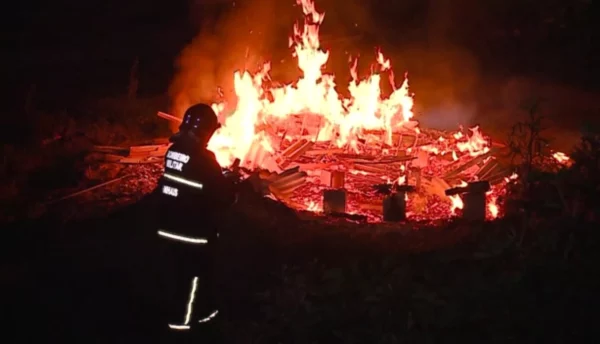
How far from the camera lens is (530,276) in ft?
17.1

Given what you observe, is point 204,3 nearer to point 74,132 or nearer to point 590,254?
point 74,132

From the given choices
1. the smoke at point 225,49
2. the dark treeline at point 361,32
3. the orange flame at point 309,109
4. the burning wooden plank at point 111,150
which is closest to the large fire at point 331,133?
the orange flame at point 309,109

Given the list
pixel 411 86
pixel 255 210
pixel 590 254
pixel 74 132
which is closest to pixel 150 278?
pixel 255 210

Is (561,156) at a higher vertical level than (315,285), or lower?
higher

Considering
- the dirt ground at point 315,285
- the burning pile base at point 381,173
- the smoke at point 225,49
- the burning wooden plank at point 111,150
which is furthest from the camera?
the smoke at point 225,49

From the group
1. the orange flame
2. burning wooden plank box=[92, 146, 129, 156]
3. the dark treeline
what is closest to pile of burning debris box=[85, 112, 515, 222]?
burning wooden plank box=[92, 146, 129, 156]

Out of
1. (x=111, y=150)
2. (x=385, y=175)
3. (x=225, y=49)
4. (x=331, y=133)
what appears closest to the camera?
(x=385, y=175)

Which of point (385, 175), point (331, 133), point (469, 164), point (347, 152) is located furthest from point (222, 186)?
point (331, 133)

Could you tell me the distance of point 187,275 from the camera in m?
4.96

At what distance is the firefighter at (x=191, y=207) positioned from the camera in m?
4.79

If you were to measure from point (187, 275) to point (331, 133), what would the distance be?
5780mm

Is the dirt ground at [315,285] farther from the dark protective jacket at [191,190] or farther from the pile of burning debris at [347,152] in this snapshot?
the pile of burning debris at [347,152]

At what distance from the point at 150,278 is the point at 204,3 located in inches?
386

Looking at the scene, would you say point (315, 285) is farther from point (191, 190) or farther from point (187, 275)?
point (191, 190)
